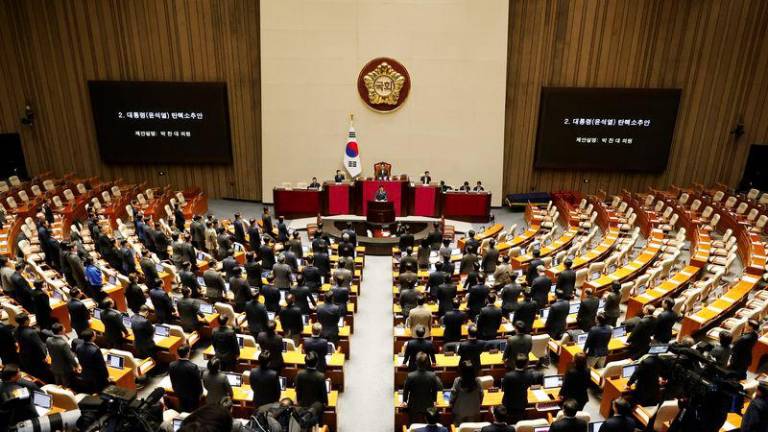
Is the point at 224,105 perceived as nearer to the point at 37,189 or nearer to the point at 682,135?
the point at 37,189

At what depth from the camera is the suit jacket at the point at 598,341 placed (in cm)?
628

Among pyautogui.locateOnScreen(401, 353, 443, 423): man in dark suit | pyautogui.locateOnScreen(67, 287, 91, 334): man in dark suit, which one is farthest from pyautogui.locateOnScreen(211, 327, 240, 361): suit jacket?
pyautogui.locateOnScreen(401, 353, 443, 423): man in dark suit

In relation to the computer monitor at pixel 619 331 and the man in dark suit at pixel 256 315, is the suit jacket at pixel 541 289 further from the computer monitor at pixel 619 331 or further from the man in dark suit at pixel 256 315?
the man in dark suit at pixel 256 315

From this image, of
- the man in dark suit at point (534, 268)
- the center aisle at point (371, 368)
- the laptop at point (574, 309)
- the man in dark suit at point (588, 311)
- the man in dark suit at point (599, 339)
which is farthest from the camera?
the man in dark suit at point (534, 268)

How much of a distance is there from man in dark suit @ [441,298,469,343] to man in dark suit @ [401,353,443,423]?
5.28 ft

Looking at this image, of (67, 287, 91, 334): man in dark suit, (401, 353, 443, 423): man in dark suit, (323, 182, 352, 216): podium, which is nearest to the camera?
(401, 353, 443, 423): man in dark suit

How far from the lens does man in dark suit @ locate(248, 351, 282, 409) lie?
5137 millimetres

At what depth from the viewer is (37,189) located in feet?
49.0

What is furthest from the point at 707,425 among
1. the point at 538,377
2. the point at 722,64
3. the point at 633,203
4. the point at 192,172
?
the point at 192,172

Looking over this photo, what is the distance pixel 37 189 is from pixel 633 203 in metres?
18.0

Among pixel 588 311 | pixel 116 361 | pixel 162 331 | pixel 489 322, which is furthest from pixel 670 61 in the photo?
pixel 116 361

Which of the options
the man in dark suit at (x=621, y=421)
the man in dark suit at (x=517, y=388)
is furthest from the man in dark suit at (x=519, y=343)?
the man in dark suit at (x=621, y=421)

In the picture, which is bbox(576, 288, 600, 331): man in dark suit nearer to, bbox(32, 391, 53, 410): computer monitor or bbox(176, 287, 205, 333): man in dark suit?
bbox(176, 287, 205, 333): man in dark suit

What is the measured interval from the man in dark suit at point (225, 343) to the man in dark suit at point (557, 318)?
4.47 metres
